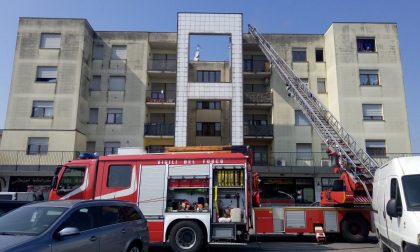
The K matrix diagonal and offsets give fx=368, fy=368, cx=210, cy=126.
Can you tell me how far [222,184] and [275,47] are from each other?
22710 mm

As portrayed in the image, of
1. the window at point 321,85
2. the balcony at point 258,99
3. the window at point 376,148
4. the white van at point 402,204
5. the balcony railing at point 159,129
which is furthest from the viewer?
the window at point 321,85

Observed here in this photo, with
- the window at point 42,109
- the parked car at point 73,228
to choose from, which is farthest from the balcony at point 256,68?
the parked car at point 73,228

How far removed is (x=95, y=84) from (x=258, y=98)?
564 inches

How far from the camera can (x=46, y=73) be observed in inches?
1201

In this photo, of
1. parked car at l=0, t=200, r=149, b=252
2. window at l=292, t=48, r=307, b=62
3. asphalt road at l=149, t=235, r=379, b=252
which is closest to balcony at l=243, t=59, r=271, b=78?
window at l=292, t=48, r=307, b=62

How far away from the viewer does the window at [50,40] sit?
3102 cm

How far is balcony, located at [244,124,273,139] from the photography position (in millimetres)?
30250

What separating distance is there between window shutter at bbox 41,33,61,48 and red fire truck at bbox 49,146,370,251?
69.9 ft

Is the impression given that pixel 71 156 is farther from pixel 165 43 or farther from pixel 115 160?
pixel 115 160

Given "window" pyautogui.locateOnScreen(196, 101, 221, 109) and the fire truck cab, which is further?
"window" pyautogui.locateOnScreen(196, 101, 221, 109)

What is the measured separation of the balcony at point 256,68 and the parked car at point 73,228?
24838mm

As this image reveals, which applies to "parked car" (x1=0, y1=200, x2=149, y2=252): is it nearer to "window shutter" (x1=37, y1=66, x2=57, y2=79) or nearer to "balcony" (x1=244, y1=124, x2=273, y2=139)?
"balcony" (x1=244, y1=124, x2=273, y2=139)

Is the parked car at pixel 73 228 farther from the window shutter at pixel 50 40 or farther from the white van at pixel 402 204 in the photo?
the window shutter at pixel 50 40

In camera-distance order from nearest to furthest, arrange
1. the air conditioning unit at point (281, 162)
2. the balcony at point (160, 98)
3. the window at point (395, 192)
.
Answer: the window at point (395, 192)
the air conditioning unit at point (281, 162)
the balcony at point (160, 98)
